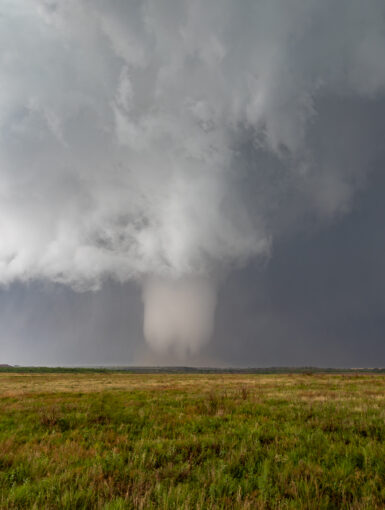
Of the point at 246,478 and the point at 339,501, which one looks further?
the point at 246,478

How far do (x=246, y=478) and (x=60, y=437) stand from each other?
218 inches

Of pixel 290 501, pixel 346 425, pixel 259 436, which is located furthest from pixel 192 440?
pixel 346 425

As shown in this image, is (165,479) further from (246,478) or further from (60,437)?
(60,437)

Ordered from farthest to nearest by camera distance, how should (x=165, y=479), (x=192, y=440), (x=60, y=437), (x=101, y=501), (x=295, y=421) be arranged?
1. (x=295, y=421)
2. (x=60, y=437)
3. (x=192, y=440)
4. (x=165, y=479)
5. (x=101, y=501)

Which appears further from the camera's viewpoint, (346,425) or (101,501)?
(346,425)

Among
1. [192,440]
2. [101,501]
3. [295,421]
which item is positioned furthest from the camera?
[295,421]

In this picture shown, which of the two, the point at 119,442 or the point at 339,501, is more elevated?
the point at 339,501

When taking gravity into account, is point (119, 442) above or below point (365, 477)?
below

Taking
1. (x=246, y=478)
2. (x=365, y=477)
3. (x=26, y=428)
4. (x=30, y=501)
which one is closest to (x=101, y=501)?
(x=30, y=501)

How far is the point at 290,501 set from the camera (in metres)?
3.75

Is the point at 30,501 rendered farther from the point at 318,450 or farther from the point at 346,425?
the point at 346,425

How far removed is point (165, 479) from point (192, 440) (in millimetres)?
2304

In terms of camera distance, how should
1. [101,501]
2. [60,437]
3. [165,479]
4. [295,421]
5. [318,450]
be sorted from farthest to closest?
[295,421]
[60,437]
[318,450]
[165,479]
[101,501]

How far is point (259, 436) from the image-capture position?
6789 mm
